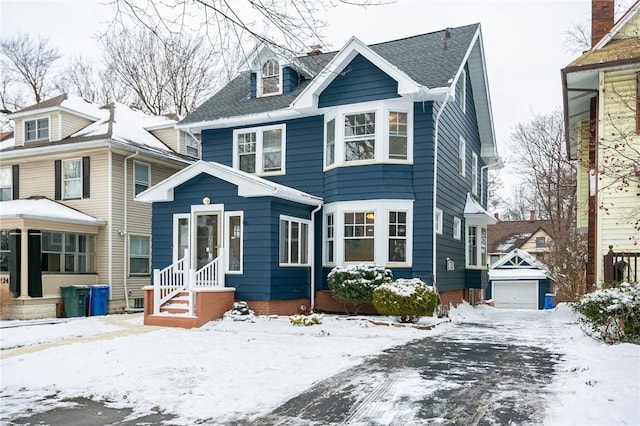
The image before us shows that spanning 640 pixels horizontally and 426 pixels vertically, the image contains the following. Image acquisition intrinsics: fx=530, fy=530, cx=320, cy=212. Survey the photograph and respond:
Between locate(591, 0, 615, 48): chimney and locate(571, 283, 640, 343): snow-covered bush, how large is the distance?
8.17 meters

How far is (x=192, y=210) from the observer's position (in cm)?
1393

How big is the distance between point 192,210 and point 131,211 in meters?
5.83

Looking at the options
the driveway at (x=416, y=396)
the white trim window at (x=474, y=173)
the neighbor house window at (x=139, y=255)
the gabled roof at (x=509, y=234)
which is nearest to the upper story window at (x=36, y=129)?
the neighbor house window at (x=139, y=255)

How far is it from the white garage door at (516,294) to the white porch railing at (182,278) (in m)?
24.6

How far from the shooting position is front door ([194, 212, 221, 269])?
546 inches

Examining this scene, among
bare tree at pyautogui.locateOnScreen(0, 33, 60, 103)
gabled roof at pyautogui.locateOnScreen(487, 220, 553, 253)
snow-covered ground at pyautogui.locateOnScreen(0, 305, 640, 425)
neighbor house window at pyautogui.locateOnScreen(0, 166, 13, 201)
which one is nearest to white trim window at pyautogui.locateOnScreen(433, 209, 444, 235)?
snow-covered ground at pyautogui.locateOnScreen(0, 305, 640, 425)

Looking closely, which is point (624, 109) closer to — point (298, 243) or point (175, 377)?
point (298, 243)

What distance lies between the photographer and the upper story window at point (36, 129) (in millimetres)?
19391

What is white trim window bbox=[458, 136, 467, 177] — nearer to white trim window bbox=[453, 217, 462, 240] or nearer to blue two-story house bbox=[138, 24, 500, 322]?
blue two-story house bbox=[138, 24, 500, 322]

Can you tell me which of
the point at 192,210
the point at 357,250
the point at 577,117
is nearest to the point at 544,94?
the point at 577,117

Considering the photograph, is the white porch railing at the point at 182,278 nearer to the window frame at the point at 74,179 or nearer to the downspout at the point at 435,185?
the downspout at the point at 435,185

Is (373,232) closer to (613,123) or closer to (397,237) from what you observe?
(397,237)

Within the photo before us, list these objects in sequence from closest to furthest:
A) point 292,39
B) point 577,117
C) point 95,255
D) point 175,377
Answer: point 292,39 < point 175,377 < point 577,117 < point 95,255

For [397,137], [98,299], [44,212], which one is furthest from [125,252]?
[397,137]
